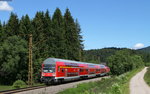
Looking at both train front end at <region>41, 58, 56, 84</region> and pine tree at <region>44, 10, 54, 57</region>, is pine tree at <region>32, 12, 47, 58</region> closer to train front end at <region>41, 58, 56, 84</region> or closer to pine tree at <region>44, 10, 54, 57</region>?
pine tree at <region>44, 10, 54, 57</region>

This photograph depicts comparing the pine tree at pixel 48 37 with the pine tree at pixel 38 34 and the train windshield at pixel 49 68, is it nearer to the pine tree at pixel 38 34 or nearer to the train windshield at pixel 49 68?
the pine tree at pixel 38 34

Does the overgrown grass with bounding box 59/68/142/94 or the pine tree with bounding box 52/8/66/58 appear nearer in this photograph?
the overgrown grass with bounding box 59/68/142/94

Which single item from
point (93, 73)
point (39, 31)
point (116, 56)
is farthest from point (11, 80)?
point (116, 56)

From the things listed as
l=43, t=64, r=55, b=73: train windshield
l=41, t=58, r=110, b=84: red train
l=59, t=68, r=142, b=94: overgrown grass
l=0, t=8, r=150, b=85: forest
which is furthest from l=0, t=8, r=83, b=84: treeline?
l=59, t=68, r=142, b=94: overgrown grass

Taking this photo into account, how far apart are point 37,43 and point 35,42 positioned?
2529mm

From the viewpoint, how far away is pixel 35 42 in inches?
2318

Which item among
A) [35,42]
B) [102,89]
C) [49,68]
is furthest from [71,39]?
[102,89]

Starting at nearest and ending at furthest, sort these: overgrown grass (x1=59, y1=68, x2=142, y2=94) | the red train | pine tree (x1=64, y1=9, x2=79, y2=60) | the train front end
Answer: overgrown grass (x1=59, y1=68, x2=142, y2=94) < the train front end < the red train < pine tree (x1=64, y1=9, x2=79, y2=60)

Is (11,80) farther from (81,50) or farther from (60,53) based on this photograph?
(81,50)

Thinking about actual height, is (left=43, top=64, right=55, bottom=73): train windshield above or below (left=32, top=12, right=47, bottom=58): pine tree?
below

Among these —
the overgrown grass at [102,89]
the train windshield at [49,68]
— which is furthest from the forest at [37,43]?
the overgrown grass at [102,89]

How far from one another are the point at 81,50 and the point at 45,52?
2355 cm

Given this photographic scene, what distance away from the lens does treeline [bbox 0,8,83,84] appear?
5244cm

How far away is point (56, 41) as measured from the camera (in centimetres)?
6212
